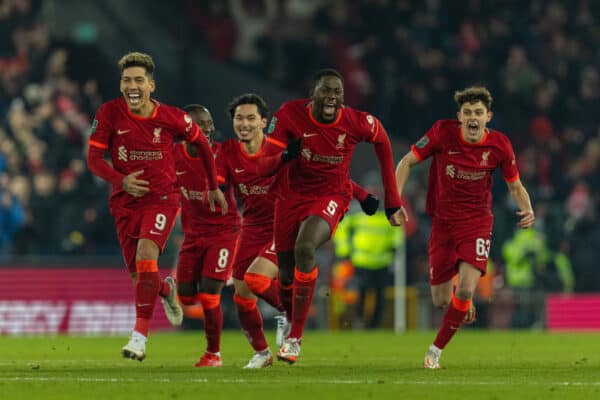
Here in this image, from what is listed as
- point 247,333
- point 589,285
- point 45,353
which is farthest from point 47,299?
point 247,333

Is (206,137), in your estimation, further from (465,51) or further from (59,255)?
(465,51)

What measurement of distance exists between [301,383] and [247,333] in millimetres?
2316

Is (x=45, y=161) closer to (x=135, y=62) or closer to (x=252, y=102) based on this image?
(x=252, y=102)

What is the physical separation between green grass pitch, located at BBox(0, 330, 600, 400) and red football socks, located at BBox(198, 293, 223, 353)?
0.25m

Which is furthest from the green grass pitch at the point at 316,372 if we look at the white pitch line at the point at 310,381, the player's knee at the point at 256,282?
the player's knee at the point at 256,282

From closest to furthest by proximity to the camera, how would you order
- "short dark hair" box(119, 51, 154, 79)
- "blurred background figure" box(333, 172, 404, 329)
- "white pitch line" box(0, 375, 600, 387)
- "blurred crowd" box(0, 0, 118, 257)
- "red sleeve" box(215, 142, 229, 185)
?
"white pitch line" box(0, 375, 600, 387) → "short dark hair" box(119, 51, 154, 79) → "red sleeve" box(215, 142, 229, 185) → "blurred crowd" box(0, 0, 118, 257) → "blurred background figure" box(333, 172, 404, 329)

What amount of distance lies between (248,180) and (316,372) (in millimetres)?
2228

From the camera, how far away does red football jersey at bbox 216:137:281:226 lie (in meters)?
13.9

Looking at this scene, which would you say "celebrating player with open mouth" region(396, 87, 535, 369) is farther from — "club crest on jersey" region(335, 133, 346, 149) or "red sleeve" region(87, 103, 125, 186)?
"red sleeve" region(87, 103, 125, 186)

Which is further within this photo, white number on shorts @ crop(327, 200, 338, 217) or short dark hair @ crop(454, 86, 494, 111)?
short dark hair @ crop(454, 86, 494, 111)

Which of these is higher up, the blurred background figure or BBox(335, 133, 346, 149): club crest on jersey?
BBox(335, 133, 346, 149): club crest on jersey

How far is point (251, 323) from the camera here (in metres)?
13.3

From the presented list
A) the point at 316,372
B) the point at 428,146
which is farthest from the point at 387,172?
the point at 316,372

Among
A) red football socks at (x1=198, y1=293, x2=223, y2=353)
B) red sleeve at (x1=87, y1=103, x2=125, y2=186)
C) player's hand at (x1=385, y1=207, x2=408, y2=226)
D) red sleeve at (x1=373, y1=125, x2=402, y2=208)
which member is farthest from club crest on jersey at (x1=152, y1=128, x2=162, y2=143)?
player's hand at (x1=385, y1=207, x2=408, y2=226)
